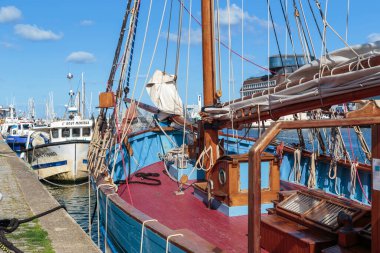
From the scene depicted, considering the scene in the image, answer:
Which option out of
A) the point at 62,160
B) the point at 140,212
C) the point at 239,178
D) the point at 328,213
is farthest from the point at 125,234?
the point at 62,160

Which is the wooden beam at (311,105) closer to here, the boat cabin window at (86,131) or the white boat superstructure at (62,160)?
the white boat superstructure at (62,160)

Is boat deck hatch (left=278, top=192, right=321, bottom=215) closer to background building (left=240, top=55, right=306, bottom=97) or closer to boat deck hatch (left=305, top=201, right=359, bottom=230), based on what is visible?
boat deck hatch (left=305, top=201, right=359, bottom=230)

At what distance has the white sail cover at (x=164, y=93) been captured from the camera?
10.3 meters

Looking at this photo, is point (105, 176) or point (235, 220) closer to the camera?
point (235, 220)

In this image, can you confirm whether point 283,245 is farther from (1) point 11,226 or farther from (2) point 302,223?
(1) point 11,226

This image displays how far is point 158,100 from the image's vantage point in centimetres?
1028

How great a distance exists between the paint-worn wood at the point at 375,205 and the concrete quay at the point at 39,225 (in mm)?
4199

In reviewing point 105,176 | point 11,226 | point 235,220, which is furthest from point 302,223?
point 105,176

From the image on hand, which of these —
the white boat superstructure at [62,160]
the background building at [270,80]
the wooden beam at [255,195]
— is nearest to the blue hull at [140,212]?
the wooden beam at [255,195]

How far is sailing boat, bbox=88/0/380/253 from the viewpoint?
3.67 metres

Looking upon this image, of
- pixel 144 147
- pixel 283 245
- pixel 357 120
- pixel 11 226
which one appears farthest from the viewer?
pixel 144 147

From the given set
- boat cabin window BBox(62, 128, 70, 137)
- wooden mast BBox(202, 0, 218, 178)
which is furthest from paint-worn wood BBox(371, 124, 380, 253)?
boat cabin window BBox(62, 128, 70, 137)

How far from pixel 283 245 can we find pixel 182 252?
1.01 metres

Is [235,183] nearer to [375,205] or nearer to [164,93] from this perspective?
[375,205]
